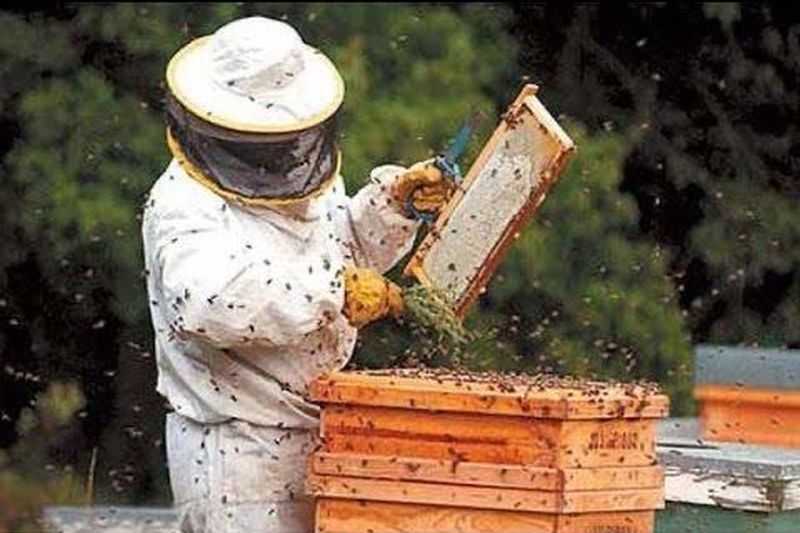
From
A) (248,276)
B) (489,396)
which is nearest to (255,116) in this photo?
(248,276)

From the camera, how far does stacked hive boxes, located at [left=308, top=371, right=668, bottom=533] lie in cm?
517

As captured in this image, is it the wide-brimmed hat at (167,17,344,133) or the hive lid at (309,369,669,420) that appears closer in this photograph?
the hive lid at (309,369,669,420)

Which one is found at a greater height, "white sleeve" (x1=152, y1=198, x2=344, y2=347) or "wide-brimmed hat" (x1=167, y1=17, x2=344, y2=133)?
"wide-brimmed hat" (x1=167, y1=17, x2=344, y2=133)

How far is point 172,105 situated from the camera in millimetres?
5543

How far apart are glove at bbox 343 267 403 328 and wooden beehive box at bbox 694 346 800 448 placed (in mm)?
1932

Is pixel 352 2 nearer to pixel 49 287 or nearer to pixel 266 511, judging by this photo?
pixel 49 287

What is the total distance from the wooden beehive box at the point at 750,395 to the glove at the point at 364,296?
1.93 metres

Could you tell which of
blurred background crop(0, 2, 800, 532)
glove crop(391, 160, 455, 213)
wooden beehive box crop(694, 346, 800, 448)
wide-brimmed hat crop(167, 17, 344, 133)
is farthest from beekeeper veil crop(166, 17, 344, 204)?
blurred background crop(0, 2, 800, 532)

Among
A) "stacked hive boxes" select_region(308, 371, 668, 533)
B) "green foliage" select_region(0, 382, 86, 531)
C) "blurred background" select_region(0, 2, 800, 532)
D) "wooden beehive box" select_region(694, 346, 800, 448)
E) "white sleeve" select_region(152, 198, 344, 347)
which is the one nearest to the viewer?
"stacked hive boxes" select_region(308, 371, 668, 533)

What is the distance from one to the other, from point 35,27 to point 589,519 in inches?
271

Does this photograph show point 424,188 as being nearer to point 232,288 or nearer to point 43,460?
point 232,288

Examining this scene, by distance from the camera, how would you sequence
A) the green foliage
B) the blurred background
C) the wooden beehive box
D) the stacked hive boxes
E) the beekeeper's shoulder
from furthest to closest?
1. the blurred background
2. the green foliage
3. the wooden beehive box
4. the beekeeper's shoulder
5. the stacked hive boxes

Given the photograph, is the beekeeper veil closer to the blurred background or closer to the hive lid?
the hive lid

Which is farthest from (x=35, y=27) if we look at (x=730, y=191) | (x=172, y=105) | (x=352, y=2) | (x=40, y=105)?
(x=172, y=105)
